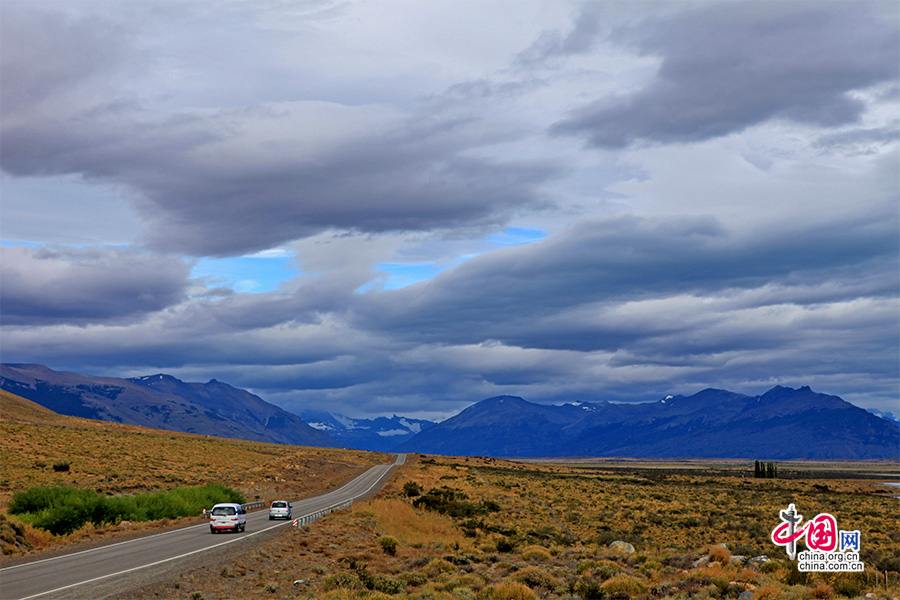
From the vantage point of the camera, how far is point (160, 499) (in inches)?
2074

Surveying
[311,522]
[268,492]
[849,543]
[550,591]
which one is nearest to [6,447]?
[268,492]

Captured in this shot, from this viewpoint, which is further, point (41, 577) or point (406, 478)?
point (406, 478)

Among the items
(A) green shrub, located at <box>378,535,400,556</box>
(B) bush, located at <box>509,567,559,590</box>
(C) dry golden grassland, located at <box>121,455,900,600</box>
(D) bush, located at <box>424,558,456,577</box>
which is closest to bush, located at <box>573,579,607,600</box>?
(C) dry golden grassland, located at <box>121,455,900,600</box>

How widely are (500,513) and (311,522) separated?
18257mm

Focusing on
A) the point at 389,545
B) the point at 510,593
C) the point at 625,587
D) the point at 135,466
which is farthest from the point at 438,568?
the point at 135,466

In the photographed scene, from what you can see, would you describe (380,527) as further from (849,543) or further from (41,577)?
(849,543)

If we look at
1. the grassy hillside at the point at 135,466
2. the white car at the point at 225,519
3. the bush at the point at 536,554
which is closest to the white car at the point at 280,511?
the white car at the point at 225,519

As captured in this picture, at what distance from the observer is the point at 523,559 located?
31.3m

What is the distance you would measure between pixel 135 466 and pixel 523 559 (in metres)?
63.8

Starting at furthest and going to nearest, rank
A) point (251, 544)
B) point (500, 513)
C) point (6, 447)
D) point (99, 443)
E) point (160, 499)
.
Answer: point (99, 443) → point (6, 447) → point (500, 513) → point (160, 499) → point (251, 544)

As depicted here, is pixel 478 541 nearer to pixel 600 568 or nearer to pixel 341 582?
pixel 600 568

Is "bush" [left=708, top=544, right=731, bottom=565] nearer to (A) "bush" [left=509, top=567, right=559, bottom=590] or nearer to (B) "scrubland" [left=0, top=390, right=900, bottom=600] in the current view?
(B) "scrubland" [left=0, top=390, right=900, bottom=600]

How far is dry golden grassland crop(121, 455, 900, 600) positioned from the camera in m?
22.8

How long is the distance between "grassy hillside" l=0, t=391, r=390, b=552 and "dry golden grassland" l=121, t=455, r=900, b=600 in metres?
16.3
